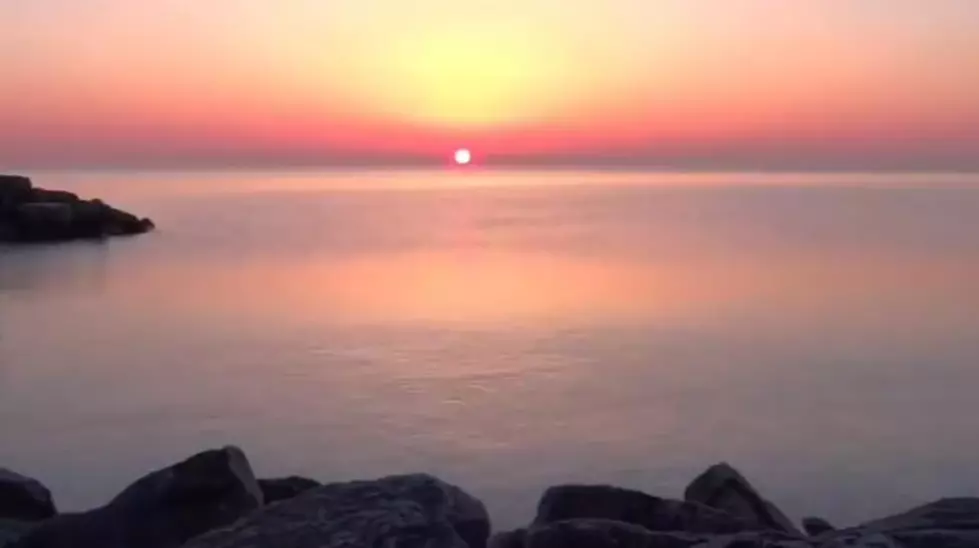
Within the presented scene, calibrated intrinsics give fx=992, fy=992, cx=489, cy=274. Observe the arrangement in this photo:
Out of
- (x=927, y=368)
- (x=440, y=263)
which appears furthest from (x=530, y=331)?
(x=440, y=263)

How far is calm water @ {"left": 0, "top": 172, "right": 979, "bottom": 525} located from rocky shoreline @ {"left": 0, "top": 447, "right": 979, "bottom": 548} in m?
1.64

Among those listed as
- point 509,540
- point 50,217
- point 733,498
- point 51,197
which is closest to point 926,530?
point 733,498

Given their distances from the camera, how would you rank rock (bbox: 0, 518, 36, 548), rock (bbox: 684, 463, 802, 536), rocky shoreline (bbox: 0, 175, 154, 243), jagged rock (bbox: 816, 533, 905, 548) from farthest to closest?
rocky shoreline (bbox: 0, 175, 154, 243), rock (bbox: 684, 463, 802, 536), rock (bbox: 0, 518, 36, 548), jagged rock (bbox: 816, 533, 905, 548)

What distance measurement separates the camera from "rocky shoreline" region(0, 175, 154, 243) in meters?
35.4

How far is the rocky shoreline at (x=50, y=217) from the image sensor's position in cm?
3538

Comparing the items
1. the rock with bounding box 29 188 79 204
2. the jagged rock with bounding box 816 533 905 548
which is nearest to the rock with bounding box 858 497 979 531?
the jagged rock with bounding box 816 533 905 548

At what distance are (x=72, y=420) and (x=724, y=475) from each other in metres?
6.46

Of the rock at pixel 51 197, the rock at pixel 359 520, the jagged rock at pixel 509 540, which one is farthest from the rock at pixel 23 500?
the rock at pixel 51 197

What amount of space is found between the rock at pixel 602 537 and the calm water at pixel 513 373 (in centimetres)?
265

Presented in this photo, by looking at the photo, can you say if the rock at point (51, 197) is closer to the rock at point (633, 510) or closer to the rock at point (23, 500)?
the rock at point (23, 500)

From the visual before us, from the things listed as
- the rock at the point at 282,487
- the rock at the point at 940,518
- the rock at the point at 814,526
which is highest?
the rock at the point at 940,518

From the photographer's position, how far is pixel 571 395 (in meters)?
10.6

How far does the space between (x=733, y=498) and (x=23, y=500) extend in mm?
4281

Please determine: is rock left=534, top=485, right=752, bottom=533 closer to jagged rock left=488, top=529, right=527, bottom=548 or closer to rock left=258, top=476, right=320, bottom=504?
jagged rock left=488, top=529, right=527, bottom=548
